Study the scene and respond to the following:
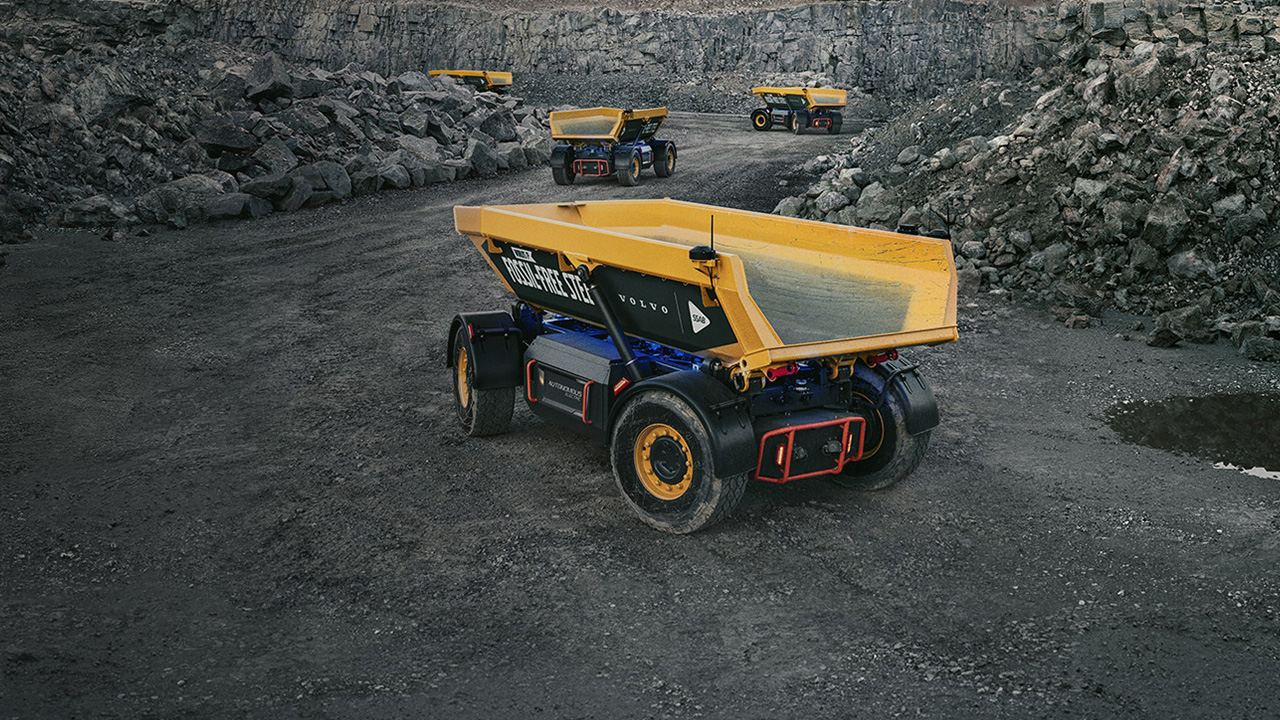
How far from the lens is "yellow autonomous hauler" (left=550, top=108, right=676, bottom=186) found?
18.5 meters

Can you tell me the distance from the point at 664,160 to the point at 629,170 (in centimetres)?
117

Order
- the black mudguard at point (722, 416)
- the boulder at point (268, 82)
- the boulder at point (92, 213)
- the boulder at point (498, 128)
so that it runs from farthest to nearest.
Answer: the boulder at point (498, 128)
the boulder at point (268, 82)
the boulder at point (92, 213)
the black mudguard at point (722, 416)

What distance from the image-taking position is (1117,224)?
10727mm

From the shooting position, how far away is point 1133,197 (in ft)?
36.1

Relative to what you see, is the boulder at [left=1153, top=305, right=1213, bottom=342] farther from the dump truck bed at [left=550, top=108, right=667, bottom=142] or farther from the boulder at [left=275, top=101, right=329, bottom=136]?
the boulder at [left=275, top=101, right=329, bottom=136]

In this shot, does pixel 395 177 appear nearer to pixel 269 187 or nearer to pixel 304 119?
pixel 304 119

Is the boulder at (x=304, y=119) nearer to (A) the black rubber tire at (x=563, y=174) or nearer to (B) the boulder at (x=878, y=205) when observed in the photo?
(A) the black rubber tire at (x=563, y=174)

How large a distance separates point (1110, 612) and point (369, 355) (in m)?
6.50

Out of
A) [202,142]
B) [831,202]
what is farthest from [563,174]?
[831,202]

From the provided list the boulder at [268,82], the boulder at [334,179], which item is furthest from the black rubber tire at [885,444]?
the boulder at [268,82]

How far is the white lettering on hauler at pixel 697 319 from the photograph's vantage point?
5.45 m

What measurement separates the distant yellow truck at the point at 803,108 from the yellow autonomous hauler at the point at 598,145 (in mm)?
8482

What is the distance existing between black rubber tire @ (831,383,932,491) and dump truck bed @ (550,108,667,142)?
1323 cm

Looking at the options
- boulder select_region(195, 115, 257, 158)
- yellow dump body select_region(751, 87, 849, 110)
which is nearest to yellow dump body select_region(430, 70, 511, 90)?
yellow dump body select_region(751, 87, 849, 110)
